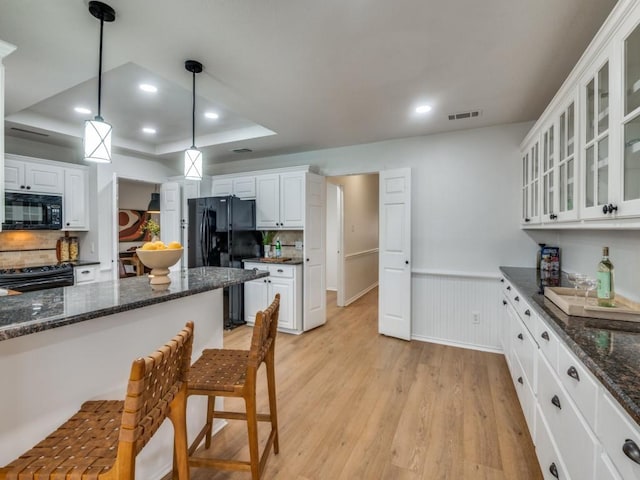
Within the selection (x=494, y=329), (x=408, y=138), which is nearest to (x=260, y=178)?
(x=408, y=138)

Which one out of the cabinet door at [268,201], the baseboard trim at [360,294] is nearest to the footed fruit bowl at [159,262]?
the cabinet door at [268,201]

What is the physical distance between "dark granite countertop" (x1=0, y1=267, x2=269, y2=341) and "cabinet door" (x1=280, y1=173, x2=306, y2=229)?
2.17 m

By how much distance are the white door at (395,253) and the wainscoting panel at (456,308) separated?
0.18 m

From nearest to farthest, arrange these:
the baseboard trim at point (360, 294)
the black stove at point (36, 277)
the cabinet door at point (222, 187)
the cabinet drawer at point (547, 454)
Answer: the cabinet drawer at point (547, 454) < the black stove at point (36, 277) < the cabinet door at point (222, 187) < the baseboard trim at point (360, 294)

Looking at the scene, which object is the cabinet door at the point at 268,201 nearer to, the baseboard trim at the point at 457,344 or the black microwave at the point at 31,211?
the baseboard trim at the point at 457,344

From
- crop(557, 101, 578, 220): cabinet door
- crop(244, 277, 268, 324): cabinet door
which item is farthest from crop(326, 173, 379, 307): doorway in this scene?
crop(557, 101, 578, 220): cabinet door

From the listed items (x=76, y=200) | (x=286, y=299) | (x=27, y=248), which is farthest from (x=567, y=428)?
(x=27, y=248)

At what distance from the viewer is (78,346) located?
125cm

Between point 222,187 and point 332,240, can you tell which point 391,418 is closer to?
point 222,187

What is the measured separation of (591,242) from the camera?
2244 millimetres

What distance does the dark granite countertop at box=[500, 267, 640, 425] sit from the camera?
81cm

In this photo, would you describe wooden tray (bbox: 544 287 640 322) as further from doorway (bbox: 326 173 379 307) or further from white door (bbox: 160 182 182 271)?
white door (bbox: 160 182 182 271)

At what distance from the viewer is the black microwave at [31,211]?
11.2ft

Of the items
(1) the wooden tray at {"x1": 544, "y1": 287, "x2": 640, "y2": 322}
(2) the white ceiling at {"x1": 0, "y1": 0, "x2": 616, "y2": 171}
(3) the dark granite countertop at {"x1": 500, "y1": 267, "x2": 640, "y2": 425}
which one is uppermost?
(2) the white ceiling at {"x1": 0, "y1": 0, "x2": 616, "y2": 171}
